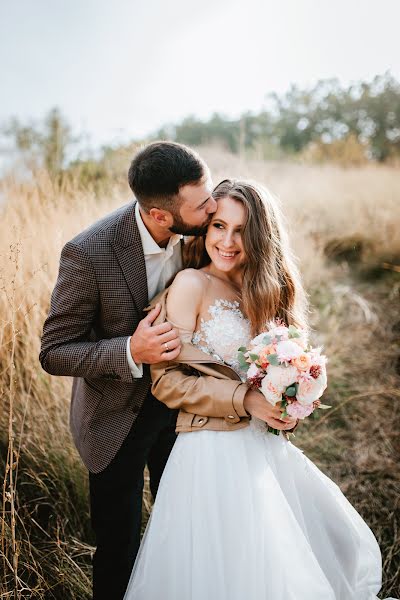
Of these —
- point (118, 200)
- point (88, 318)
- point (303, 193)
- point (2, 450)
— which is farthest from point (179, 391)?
point (303, 193)

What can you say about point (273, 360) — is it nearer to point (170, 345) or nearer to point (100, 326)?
point (170, 345)

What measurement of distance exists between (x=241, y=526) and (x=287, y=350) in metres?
0.78

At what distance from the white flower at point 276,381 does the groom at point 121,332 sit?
43 cm

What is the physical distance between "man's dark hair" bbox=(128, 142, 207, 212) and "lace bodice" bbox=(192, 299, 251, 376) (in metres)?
0.56

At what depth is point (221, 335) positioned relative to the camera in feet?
7.63

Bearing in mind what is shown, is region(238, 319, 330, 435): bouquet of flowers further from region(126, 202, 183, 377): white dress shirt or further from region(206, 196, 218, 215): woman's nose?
region(206, 196, 218, 215): woman's nose

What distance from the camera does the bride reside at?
2.01 m

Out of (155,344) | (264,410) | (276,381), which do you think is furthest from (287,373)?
(155,344)

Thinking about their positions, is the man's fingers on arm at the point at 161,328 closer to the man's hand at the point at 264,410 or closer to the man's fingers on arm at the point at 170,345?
the man's fingers on arm at the point at 170,345

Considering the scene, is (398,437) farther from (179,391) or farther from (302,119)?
(302,119)

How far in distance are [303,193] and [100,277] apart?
723 centimetres

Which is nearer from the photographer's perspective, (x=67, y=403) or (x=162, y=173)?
(x=162, y=173)

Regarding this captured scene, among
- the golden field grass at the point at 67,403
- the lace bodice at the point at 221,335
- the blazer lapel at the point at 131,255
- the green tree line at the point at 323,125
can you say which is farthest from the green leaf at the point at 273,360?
the green tree line at the point at 323,125

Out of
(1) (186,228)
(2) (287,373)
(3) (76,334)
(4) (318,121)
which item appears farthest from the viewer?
(4) (318,121)
